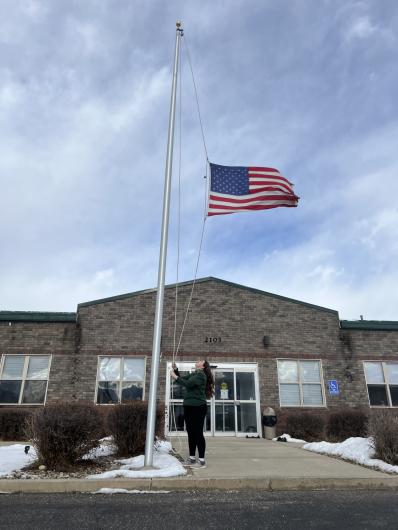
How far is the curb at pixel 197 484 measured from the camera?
18.3ft

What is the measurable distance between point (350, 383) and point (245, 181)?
10523 mm

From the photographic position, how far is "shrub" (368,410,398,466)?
24.6ft

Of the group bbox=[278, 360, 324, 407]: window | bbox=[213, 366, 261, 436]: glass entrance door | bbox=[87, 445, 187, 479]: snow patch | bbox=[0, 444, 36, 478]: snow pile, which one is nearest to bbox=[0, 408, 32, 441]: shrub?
bbox=[0, 444, 36, 478]: snow pile

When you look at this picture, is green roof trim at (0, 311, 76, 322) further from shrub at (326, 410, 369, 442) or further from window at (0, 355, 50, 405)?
shrub at (326, 410, 369, 442)

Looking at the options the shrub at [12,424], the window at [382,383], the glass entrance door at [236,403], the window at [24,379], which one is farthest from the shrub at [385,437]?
the window at [24,379]

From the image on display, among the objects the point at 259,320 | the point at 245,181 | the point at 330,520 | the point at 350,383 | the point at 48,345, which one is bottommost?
the point at 330,520

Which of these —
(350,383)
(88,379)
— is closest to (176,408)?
(88,379)

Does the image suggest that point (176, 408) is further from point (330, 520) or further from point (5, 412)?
point (330, 520)

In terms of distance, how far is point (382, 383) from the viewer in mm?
16844


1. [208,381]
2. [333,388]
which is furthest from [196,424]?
[333,388]

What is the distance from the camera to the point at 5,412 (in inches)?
537

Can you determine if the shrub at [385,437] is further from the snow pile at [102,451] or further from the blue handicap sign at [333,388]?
the blue handicap sign at [333,388]

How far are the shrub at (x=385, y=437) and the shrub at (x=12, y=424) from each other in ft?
33.6

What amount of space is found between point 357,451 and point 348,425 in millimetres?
4410
